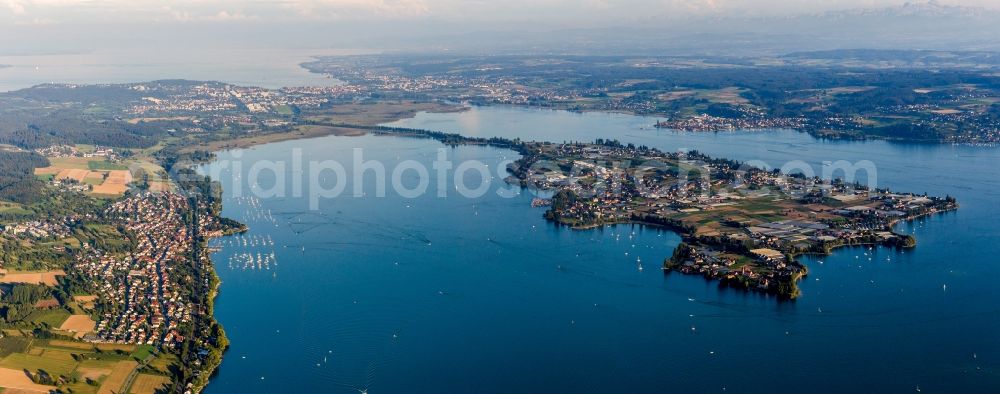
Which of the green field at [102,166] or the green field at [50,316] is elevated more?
the green field at [102,166]

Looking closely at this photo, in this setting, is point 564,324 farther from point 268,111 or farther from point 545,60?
point 545,60

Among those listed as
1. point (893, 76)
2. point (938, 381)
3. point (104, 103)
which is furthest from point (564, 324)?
point (893, 76)

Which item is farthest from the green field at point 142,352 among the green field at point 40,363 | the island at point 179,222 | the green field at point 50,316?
the green field at point 50,316

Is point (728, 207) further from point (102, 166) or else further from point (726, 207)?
point (102, 166)

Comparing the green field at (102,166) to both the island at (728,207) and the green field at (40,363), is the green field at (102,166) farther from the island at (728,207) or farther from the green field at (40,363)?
the green field at (40,363)

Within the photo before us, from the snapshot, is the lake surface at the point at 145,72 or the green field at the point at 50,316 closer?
the green field at the point at 50,316

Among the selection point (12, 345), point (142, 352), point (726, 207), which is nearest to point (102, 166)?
point (12, 345)

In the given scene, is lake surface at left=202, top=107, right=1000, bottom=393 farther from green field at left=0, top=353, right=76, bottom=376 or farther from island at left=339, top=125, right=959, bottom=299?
green field at left=0, top=353, right=76, bottom=376

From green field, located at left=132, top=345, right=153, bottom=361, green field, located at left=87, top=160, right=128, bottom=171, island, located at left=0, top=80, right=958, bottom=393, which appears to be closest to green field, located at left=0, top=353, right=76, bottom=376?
island, located at left=0, top=80, right=958, bottom=393
